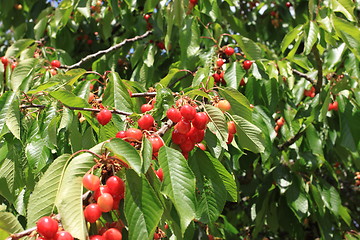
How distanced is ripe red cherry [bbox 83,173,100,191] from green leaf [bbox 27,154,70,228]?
0.26ft

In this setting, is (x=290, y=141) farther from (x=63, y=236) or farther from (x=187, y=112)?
(x=63, y=236)

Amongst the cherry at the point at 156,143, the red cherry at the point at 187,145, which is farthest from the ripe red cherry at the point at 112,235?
the red cherry at the point at 187,145

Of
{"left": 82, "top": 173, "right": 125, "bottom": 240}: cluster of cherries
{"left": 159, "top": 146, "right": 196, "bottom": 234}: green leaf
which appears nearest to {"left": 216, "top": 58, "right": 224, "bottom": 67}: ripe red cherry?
{"left": 159, "top": 146, "right": 196, "bottom": 234}: green leaf

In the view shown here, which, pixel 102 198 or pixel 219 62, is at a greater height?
pixel 102 198

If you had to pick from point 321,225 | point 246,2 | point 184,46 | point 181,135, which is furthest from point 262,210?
point 246,2

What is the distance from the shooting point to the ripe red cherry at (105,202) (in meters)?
0.91

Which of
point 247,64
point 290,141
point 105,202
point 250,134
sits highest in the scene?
point 105,202

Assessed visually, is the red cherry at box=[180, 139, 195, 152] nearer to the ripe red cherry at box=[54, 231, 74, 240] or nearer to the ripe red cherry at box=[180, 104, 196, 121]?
the ripe red cherry at box=[180, 104, 196, 121]

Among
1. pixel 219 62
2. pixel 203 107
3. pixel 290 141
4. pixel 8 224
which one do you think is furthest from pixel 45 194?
pixel 290 141

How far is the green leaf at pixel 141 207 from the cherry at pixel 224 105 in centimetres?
45

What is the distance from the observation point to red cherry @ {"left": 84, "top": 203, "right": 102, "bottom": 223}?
922 millimetres

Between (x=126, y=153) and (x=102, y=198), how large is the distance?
112mm

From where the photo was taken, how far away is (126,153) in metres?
0.96

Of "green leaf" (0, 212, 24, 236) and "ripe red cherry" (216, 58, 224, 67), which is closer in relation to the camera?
"green leaf" (0, 212, 24, 236)
